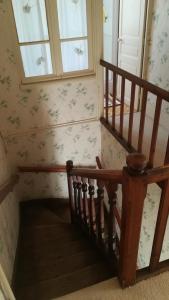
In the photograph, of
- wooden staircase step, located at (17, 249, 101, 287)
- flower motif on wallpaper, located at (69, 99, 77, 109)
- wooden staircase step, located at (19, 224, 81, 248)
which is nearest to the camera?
wooden staircase step, located at (17, 249, 101, 287)

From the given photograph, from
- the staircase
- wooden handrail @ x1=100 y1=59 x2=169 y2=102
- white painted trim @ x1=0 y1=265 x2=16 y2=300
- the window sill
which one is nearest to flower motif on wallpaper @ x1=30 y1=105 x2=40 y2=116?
the window sill

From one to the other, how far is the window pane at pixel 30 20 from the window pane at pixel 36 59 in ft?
0.29

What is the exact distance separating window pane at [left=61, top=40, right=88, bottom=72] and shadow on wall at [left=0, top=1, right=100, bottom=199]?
6.2 inches

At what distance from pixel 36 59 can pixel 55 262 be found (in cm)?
206

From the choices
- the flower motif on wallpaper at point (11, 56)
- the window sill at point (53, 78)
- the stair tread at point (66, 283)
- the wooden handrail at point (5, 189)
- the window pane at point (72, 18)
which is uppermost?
the window pane at point (72, 18)

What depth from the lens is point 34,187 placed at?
3.49 m

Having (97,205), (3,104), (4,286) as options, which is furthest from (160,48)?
(4,286)

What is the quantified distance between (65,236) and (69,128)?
1.34 metres

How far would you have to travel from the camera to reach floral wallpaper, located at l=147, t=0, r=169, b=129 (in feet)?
9.20

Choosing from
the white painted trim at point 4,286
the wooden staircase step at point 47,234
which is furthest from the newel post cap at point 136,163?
the wooden staircase step at point 47,234

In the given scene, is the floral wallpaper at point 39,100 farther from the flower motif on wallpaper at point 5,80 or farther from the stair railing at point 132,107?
the stair railing at point 132,107

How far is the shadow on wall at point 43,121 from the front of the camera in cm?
270

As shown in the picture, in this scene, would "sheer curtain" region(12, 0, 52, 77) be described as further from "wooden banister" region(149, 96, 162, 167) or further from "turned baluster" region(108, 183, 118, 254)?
"turned baluster" region(108, 183, 118, 254)

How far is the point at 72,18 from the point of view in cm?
260
